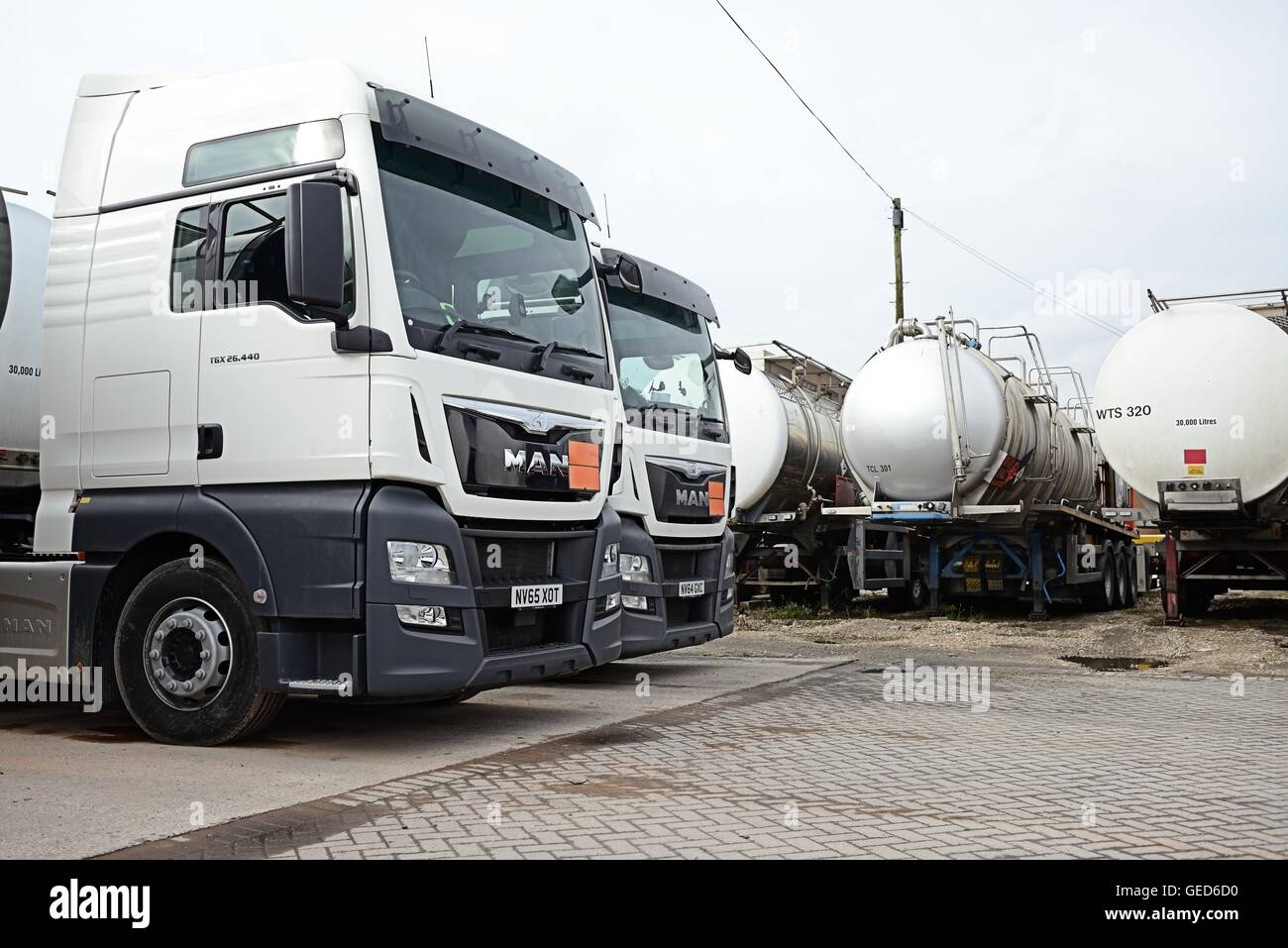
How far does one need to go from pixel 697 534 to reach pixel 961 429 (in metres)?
5.98

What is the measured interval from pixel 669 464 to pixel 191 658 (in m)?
4.17

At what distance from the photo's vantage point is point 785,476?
15422 millimetres

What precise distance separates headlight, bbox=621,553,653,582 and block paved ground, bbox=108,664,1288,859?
1.07 m

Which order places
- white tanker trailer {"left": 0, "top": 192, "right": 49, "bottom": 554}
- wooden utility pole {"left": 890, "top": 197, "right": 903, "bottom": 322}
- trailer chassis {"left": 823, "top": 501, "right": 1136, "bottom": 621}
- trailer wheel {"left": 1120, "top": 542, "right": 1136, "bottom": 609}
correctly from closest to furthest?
white tanker trailer {"left": 0, "top": 192, "right": 49, "bottom": 554}
trailer chassis {"left": 823, "top": 501, "right": 1136, "bottom": 621}
trailer wheel {"left": 1120, "top": 542, "right": 1136, "bottom": 609}
wooden utility pole {"left": 890, "top": 197, "right": 903, "bottom": 322}

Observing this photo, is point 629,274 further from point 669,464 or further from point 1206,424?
point 1206,424

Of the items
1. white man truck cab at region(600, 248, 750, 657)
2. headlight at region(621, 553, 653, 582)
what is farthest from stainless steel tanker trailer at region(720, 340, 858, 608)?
headlight at region(621, 553, 653, 582)

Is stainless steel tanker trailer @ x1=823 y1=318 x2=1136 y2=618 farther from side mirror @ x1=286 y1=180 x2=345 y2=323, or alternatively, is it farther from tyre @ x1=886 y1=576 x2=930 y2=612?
side mirror @ x1=286 y1=180 x2=345 y2=323

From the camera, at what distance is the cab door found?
585cm

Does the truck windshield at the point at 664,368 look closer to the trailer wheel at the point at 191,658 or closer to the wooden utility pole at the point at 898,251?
the trailer wheel at the point at 191,658

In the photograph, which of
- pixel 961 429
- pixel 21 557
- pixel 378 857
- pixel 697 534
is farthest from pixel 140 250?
pixel 961 429

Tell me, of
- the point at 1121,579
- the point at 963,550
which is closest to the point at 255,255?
the point at 963,550

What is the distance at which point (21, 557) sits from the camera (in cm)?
698

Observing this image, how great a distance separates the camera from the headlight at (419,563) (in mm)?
5805

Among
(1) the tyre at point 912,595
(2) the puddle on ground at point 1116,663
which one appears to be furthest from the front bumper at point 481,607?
(1) the tyre at point 912,595
